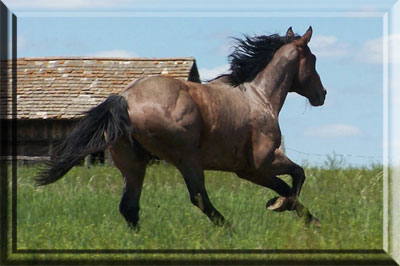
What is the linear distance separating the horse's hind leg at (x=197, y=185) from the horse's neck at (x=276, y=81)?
1550 mm

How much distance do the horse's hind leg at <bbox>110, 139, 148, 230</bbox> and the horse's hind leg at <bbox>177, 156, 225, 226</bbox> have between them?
1.51 ft

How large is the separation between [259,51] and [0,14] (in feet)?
10.2

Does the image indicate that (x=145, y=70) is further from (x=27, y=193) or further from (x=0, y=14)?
(x=0, y=14)

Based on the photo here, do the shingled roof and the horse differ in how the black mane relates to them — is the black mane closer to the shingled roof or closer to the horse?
the horse

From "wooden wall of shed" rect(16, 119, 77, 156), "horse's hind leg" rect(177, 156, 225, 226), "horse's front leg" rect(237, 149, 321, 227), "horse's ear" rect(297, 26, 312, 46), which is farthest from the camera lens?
"wooden wall of shed" rect(16, 119, 77, 156)

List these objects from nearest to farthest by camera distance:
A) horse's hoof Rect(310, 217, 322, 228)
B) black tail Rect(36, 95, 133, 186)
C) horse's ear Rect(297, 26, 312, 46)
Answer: black tail Rect(36, 95, 133, 186), horse's hoof Rect(310, 217, 322, 228), horse's ear Rect(297, 26, 312, 46)

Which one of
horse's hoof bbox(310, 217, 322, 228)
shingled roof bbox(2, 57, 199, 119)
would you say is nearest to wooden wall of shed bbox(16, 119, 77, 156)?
shingled roof bbox(2, 57, 199, 119)

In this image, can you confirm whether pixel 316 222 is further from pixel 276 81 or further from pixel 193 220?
pixel 276 81

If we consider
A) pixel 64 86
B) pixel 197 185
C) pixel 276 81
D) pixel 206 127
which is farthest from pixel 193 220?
pixel 64 86

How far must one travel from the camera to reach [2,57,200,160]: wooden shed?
17.6 m

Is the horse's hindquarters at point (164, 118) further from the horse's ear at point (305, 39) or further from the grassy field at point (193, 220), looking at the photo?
the horse's ear at point (305, 39)
